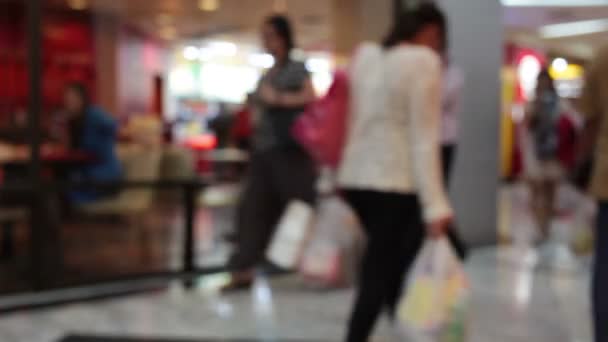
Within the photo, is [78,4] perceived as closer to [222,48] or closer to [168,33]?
[168,33]

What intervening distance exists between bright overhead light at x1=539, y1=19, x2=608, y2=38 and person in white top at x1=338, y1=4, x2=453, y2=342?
9.96 metres

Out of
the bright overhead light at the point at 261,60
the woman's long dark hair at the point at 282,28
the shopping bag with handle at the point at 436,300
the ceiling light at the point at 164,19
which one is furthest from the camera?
the ceiling light at the point at 164,19

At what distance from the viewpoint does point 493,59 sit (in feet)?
17.5

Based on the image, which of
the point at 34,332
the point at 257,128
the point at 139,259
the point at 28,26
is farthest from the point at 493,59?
the point at 34,332

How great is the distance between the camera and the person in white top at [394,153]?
7.47 ft

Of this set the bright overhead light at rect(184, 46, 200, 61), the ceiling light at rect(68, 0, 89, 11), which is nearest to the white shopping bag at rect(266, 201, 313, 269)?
the bright overhead light at rect(184, 46, 200, 61)

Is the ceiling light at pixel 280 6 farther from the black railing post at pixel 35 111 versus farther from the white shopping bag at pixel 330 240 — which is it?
the white shopping bag at pixel 330 240

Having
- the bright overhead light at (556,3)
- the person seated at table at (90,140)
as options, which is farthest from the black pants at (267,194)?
the bright overhead light at (556,3)

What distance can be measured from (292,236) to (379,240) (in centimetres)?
109

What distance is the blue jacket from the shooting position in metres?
4.13

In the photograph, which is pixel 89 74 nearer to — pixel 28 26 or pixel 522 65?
pixel 28 26

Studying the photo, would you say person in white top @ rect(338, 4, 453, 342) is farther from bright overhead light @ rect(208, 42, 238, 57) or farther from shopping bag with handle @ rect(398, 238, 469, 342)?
bright overhead light @ rect(208, 42, 238, 57)

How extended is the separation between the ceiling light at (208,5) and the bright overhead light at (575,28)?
761 cm

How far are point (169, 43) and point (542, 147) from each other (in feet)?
9.23
